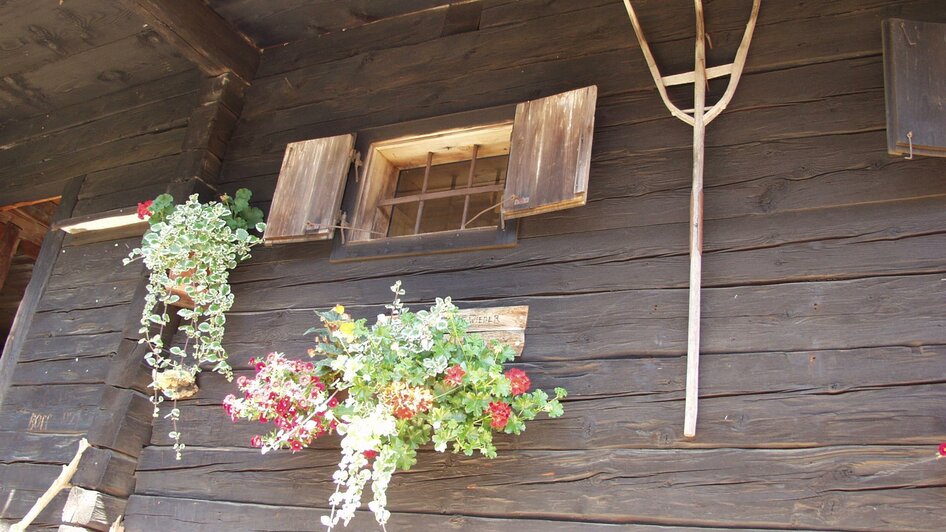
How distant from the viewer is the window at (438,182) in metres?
3.10

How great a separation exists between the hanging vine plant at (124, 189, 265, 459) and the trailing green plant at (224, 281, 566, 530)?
2.43 feet

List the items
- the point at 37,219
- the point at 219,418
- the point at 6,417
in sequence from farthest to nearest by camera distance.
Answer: the point at 37,219 < the point at 6,417 < the point at 219,418

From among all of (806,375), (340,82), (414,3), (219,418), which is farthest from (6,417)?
(806,375)

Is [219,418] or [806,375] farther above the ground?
[806,375]

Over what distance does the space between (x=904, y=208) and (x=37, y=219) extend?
230 inches

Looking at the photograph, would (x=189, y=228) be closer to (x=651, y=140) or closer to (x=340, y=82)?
(x=340, y=82)

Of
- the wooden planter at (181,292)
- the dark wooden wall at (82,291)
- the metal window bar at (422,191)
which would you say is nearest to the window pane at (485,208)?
the metal window bar at (422,191)

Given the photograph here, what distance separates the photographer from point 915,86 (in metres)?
2.65

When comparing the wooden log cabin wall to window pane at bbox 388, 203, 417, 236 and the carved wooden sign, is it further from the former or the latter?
window pane at bbox 388, 203, 417, 236

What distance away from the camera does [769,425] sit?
2469mm

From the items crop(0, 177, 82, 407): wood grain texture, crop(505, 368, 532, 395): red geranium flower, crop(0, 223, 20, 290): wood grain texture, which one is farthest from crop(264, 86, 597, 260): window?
crop(0, 223, 20, 290): wood grain texture

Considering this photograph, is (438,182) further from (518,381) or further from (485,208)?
(518,381)

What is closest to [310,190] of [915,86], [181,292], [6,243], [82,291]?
[181,292]

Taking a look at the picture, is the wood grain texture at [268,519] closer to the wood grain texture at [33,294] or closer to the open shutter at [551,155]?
the open shutter at [551,155]
